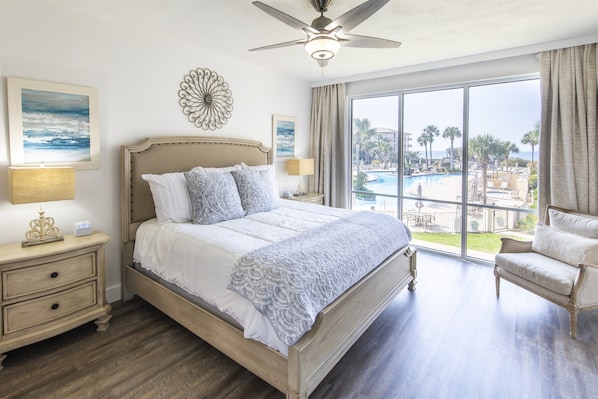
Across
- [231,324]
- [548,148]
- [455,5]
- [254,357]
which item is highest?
[455,5]

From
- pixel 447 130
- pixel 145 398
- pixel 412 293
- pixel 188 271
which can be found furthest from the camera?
pixel 447 130

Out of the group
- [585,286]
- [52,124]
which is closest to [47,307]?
[52,124]

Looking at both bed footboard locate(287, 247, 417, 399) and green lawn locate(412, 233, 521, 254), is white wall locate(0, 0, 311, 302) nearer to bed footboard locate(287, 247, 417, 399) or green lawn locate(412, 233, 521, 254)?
bed footboard locate(287, 247, 417, 399)

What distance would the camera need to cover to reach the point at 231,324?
205 centimetres

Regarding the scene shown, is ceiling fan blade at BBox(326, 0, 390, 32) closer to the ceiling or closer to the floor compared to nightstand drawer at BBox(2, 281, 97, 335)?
closer to the ceiling

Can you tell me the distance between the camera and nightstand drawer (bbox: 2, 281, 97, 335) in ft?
6.98

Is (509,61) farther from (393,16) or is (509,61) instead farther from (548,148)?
(393,16)

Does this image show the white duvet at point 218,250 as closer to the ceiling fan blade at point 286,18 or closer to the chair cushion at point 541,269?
the ceiling fan blade at point 286,18

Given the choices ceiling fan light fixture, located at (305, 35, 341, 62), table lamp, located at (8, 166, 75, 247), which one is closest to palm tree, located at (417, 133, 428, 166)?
ceiling fan light fixture, located at (305, 35, 341, 62)

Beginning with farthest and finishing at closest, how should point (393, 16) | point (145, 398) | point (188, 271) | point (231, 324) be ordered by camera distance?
point (393, 16)
point (188, 271)
point (231, 324)
point (145, 398)

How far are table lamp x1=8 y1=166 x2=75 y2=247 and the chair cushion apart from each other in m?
3.87

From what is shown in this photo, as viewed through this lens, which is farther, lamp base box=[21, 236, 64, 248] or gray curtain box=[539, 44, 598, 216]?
gray curtain box=[539, 44, 598, 216]

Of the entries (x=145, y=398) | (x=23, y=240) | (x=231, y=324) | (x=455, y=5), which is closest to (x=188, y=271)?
(x=231, y=324)

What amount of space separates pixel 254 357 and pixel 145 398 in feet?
2.26
